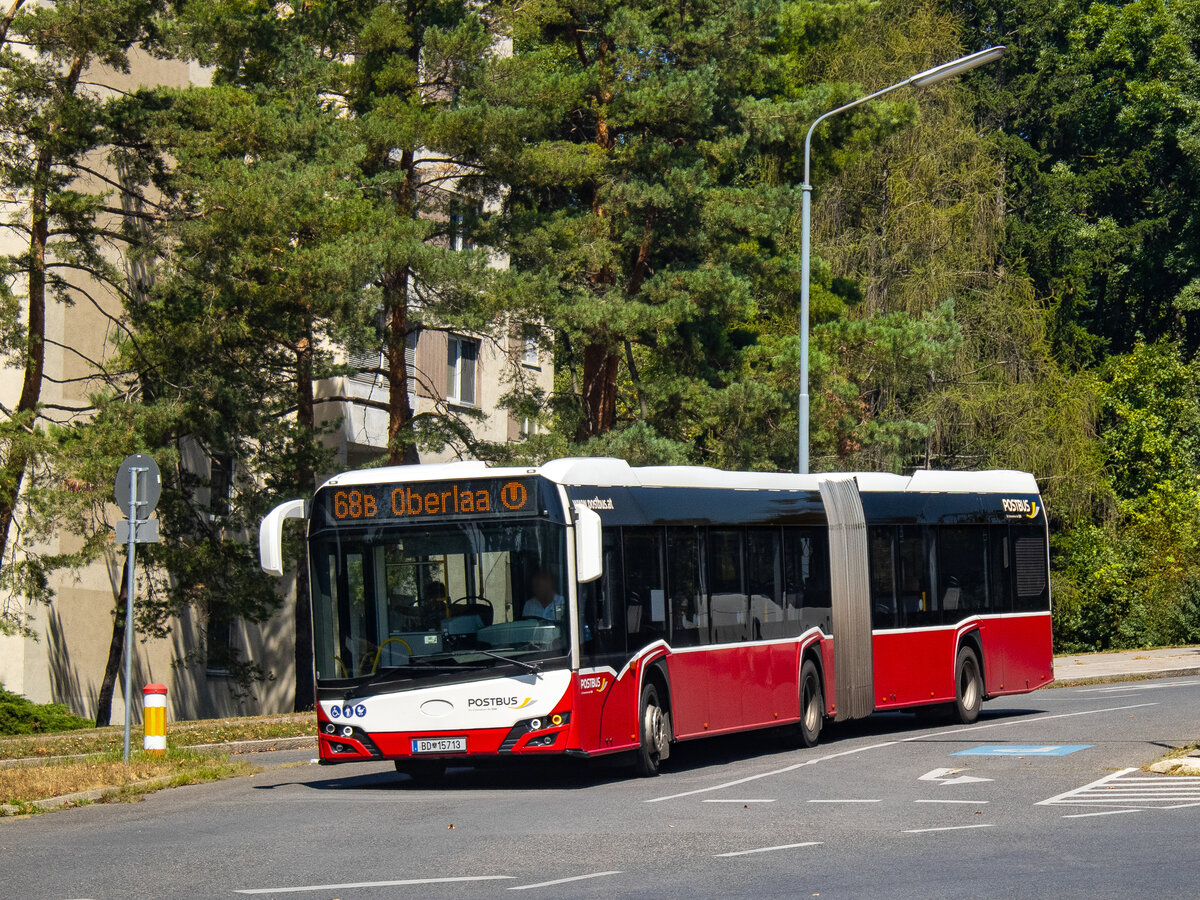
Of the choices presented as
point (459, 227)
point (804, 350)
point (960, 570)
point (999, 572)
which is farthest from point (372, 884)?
point (459, 227)

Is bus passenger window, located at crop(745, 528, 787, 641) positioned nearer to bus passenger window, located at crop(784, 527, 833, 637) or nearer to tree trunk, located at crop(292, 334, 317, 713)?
bus passenger window, located at crop(784, 527, 833, 637)

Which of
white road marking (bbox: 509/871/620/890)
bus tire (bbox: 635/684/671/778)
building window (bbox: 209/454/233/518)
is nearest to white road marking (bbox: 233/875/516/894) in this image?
white road marking (bbox: 509/871/620/890)

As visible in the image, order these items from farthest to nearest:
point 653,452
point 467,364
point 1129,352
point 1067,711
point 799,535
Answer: point 1129,352
point 467,364
point 653,452
point 1067,711
point 799,535

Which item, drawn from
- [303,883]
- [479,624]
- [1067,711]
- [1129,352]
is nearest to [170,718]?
[1067,711]

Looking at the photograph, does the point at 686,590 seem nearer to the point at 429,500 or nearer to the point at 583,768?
the point at 583,768

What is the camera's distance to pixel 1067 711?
2336cm

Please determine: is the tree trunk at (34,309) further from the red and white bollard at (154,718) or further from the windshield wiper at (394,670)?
the windshield wiper at (394,670)

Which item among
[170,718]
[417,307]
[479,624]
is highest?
[417,307]

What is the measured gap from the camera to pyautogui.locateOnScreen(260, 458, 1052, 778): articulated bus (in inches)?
599

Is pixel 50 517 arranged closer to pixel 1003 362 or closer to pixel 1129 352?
pixel 1003 362

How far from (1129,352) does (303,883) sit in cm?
5351

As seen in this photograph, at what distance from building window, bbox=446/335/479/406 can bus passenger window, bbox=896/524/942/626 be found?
21565mm

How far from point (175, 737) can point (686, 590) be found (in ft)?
27.4

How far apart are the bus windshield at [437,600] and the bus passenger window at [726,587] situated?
2924 millimetres
